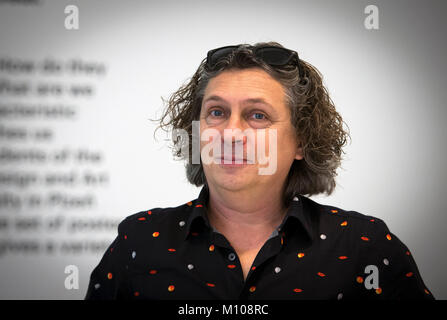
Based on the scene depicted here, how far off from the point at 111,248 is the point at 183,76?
98cm

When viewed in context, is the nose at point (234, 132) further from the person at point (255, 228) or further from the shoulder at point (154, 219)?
the shoulder at point (154, 219)

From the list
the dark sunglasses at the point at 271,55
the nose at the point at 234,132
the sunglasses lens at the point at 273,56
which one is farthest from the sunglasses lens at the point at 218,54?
the nose at the point at 234,132

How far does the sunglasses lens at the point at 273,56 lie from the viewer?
1354mm

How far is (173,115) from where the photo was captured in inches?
67.1

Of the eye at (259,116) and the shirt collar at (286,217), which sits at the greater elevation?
the eye at (259,116)

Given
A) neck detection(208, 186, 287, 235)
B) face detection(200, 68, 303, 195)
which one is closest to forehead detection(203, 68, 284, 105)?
face detection(200, 68, 303, 195)

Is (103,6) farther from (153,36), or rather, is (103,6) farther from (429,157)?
(429,157)

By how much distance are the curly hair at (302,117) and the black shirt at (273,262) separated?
0.14 meters

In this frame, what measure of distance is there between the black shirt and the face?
166 mm

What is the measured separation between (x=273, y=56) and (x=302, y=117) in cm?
25

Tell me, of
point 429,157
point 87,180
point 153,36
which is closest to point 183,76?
point 153,36

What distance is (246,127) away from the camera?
1.29 metres

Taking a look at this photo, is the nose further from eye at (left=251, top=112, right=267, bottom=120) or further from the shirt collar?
the shirt collar

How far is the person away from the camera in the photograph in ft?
4.09
